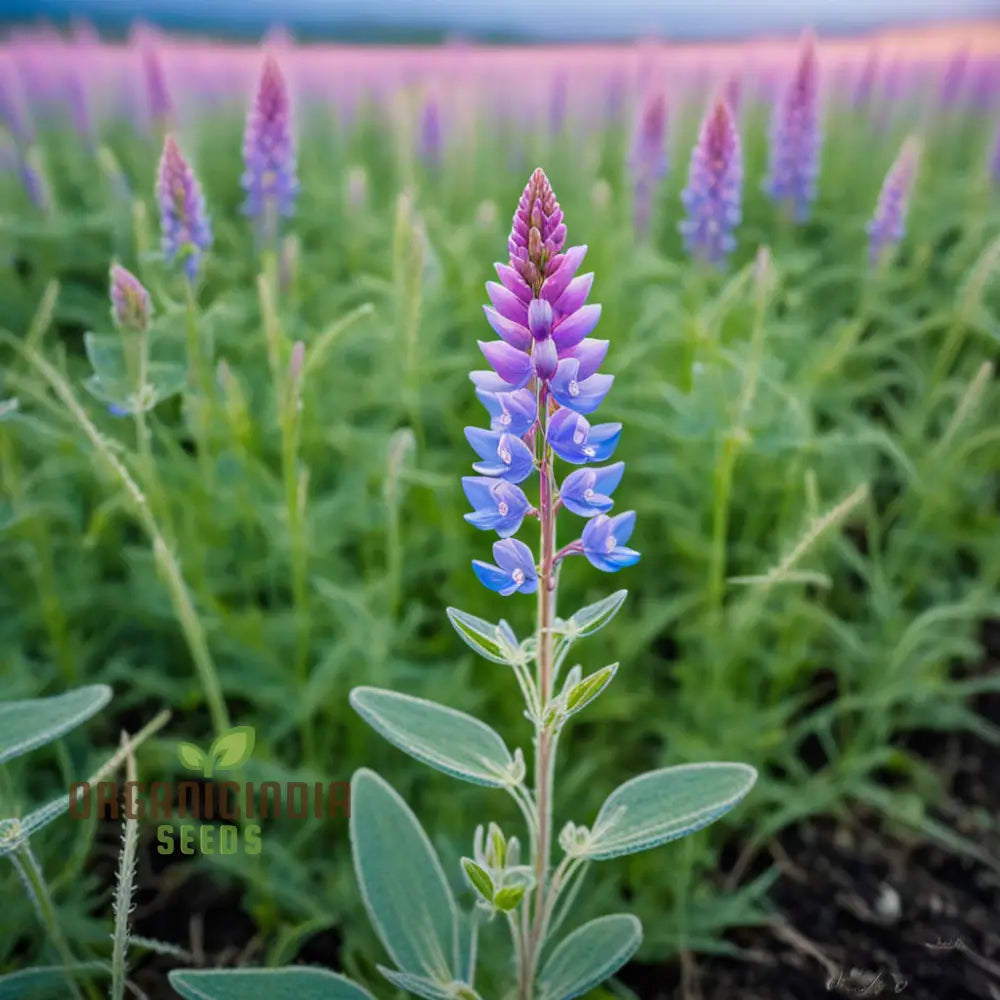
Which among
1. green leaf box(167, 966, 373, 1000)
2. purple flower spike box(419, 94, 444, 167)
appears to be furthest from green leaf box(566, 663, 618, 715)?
purple flower spike box(419, 94, 444, 167)

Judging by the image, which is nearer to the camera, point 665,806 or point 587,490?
point 587,490

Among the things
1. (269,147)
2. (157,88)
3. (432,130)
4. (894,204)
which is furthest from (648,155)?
(157,88)

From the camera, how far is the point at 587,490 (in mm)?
1027

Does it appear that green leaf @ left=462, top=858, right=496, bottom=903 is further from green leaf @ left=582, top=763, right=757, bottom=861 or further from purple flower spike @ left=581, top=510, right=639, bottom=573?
purple flower spike @ left=581, top=510, right=639, bottom=573

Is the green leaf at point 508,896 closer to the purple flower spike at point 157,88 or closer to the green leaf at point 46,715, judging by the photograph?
the green leaf at point 46,715

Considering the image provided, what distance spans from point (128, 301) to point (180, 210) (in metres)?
0.43

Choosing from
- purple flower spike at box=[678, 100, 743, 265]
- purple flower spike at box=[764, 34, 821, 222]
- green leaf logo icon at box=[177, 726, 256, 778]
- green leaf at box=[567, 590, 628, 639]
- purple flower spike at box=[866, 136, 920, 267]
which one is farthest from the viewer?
purple flower spike at box=[764, 34, 821, 222]

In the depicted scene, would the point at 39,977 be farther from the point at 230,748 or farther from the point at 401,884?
the point at 401,884

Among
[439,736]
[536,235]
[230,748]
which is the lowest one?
[230,748]

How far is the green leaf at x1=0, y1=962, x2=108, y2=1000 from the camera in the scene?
1268mm

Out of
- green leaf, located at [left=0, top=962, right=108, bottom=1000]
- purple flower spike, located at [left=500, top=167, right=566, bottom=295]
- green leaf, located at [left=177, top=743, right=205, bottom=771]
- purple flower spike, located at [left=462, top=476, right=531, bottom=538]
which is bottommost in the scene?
green leaf, located at [left=0, top=962, right=108, bottom=1000]

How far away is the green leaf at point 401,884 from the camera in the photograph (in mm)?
1350

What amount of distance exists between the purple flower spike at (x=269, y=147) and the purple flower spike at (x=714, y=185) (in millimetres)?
985

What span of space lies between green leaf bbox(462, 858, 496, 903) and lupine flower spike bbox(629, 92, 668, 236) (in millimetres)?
2190
